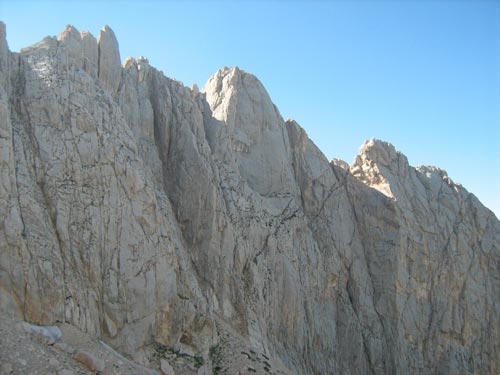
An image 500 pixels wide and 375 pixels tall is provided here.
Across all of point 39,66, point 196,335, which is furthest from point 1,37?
point 196,335

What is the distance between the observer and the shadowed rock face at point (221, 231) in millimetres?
28438

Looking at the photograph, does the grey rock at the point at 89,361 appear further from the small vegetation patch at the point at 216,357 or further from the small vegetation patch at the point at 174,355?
the small vegetation patch at the point at 216,357

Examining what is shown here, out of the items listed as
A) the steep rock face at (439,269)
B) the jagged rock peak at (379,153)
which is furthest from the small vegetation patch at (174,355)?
the jagged rock peak at (379,153)

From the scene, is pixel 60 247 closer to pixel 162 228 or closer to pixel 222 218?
pixel 162 228

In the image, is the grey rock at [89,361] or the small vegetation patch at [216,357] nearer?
the grey rock at [89,361]

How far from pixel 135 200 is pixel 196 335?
8.80 meters

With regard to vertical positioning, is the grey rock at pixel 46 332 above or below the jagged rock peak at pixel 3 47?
below

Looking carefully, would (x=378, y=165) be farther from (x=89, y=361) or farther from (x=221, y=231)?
(x=89, y=361)

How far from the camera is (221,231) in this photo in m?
38.8

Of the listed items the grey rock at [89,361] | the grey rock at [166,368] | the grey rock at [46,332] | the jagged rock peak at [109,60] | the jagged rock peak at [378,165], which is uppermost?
the jagged rock peak at [109,60]

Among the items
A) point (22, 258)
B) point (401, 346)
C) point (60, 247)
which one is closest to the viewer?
point (22, 258)

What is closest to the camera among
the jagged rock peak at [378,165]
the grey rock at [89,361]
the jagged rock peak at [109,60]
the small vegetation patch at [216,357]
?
the grey rock at [89,361]

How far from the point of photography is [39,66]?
1262 inches

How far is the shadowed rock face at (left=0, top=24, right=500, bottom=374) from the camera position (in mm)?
28438
